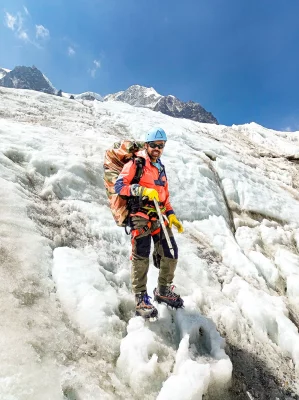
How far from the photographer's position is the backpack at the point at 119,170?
5.52 metres

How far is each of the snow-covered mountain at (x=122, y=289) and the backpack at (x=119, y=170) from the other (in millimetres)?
1356

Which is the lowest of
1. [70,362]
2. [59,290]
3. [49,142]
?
[70,362]

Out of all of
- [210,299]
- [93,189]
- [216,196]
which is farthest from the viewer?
[216,196]

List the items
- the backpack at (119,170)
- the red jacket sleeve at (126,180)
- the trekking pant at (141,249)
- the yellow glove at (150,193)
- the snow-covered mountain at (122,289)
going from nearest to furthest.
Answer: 1. the snow-covered mountain at (122,289)
2. the yellow glove at (150,193)
3. the red jacket sleeve at (126,180)
4. the trekking pant at (141,249)
5. the backpack at (119,170)

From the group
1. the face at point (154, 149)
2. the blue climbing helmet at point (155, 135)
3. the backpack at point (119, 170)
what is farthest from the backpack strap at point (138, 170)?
the blue climbing helmet at point (155, 135)

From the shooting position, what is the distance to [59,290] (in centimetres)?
530

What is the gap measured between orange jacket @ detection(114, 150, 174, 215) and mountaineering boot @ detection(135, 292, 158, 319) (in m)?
1.61

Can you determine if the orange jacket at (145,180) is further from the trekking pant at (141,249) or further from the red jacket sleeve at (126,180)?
the trekking pant at (141,249)

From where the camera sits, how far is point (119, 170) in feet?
19.7

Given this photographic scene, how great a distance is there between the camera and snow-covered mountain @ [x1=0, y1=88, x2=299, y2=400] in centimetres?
416

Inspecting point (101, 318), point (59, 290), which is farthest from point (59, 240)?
point (101, 318)

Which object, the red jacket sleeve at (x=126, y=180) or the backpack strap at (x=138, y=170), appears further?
the backpack strap at (x=138, y=170)

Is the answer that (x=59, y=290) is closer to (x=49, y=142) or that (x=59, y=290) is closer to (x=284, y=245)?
(x=49, y=142)

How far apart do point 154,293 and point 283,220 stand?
876 centimetres
